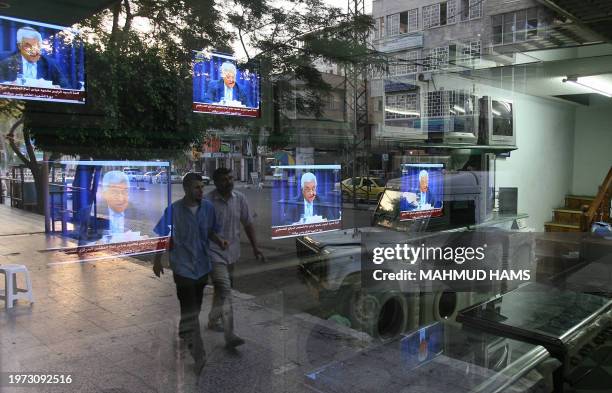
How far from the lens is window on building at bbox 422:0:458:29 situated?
446cm

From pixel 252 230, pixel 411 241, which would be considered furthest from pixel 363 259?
pixel 252 230

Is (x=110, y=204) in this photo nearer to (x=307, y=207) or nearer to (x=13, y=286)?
(x=13, y=286)

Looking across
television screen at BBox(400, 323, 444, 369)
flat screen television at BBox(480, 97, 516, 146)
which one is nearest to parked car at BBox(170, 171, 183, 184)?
television screen at BBox(400, 323, 444, 369)

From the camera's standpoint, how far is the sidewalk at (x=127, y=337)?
3.24m

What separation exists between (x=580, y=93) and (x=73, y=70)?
663cm

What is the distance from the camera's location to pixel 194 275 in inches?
147

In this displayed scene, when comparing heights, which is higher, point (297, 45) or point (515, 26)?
point (515, 26)

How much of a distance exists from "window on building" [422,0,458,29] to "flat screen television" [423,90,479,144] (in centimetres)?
115

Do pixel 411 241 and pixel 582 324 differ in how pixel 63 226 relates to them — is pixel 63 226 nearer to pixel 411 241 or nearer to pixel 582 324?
pixel 411 241

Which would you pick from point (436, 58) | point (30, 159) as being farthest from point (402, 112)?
point (30, 159)

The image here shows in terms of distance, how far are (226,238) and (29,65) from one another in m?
1.99

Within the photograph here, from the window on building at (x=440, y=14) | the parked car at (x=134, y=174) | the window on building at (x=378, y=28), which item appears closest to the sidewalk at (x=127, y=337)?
the parked car at (x=134, y=174)

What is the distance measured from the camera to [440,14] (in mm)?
4547

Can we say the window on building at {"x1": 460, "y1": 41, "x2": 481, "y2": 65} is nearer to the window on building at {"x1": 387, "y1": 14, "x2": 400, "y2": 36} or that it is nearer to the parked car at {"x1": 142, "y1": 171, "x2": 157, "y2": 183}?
the window on building at {"x1": 387, "y1": 14, "x2": 400, "y2": 36}
